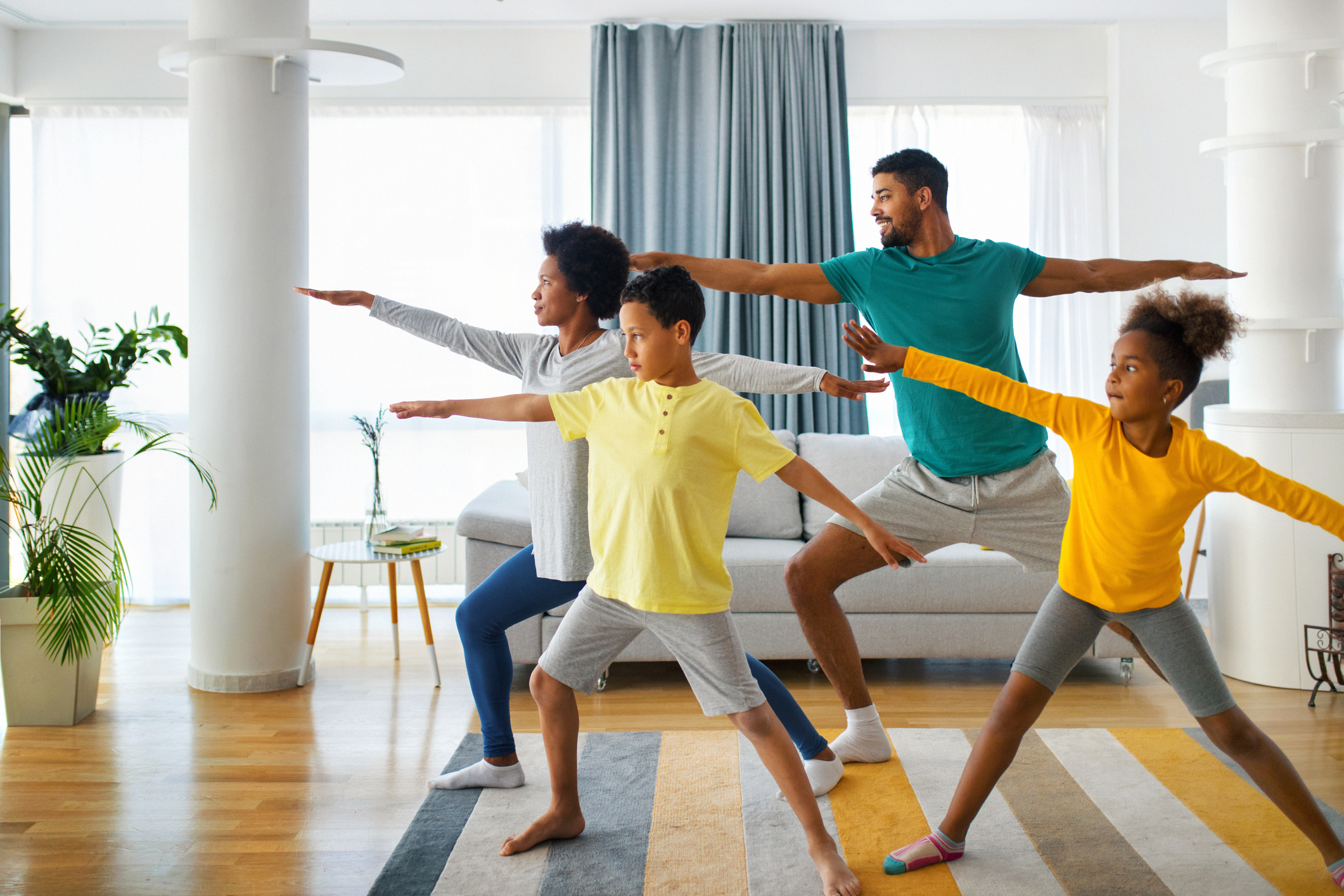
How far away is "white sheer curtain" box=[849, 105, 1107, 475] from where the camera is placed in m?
4.60

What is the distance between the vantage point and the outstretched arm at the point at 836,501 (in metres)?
1.81

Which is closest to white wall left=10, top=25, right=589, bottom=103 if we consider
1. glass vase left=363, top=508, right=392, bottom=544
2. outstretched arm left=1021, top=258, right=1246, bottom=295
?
glass vase left=363, top=508, right=392, bottom=544

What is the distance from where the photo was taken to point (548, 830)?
2129 millimetres

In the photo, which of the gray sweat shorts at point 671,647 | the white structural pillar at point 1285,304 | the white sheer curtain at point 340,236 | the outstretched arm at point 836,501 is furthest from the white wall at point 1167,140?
the gray sweat shorts at point 671,647

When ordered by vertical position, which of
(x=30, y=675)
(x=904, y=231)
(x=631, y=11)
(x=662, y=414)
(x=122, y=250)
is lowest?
(x=30, y=675)

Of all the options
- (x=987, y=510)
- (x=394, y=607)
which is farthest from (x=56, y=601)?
(x=987, y=510)

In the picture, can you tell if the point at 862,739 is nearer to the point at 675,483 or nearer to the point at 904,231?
the point at 675,483

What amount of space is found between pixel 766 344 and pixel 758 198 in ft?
2.08

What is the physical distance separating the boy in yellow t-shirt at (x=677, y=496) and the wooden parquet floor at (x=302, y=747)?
82 cm

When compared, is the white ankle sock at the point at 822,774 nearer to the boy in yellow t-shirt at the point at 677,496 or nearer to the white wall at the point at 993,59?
the boy in yellow t-shirt at the point at 677,496

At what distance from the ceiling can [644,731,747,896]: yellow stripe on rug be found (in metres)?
3.04

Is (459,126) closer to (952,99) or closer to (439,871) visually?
(952,99)

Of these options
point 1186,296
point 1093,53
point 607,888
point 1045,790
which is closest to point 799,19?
point 1093,53

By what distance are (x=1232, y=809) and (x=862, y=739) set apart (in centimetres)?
84
